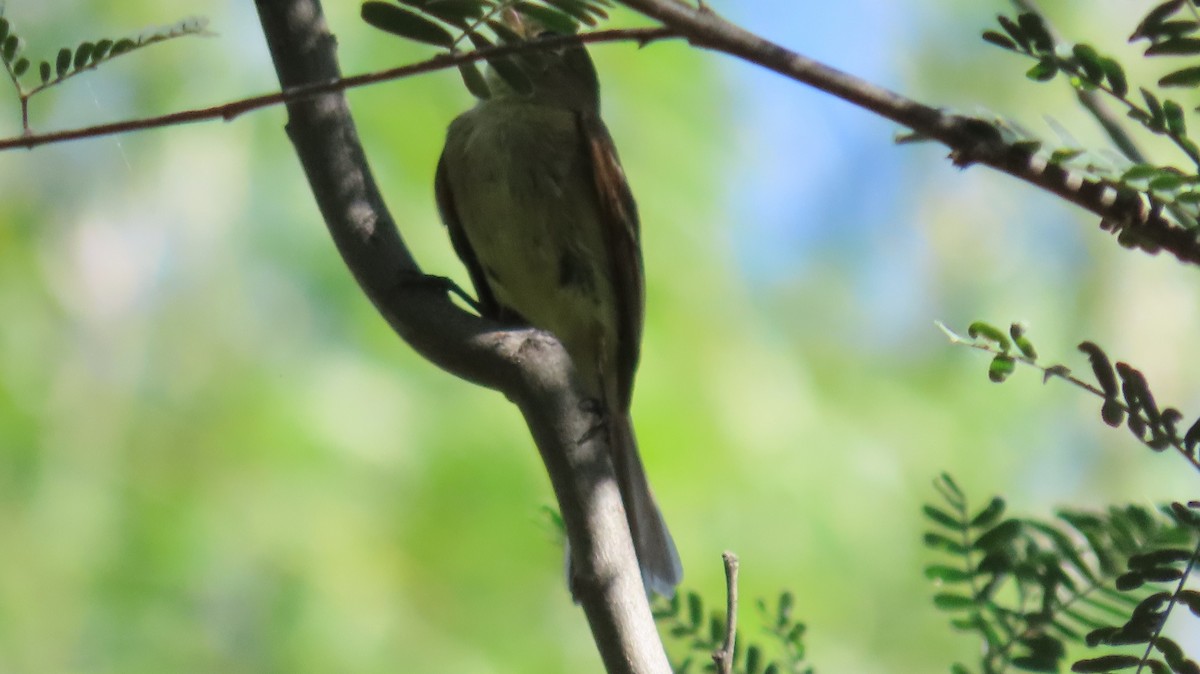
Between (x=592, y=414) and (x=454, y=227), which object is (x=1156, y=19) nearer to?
(x=592, y=414)

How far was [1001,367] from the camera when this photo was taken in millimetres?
1140

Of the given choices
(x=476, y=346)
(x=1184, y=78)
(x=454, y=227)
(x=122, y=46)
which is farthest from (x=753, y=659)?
(x=454, y=227)

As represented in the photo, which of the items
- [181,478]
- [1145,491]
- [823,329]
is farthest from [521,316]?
[1145,491]

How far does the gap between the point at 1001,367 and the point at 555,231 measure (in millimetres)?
1698

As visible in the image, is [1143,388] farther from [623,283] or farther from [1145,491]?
[1145,491]

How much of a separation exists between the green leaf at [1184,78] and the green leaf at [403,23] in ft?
2.10

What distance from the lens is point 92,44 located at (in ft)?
4.31

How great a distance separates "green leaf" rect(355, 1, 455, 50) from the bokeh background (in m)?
2.42

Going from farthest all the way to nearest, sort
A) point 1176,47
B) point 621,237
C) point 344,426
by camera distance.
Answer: point 344,426 < point 621,237 < point 1176,47

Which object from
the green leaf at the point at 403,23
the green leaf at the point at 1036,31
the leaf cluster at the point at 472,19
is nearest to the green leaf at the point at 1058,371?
the green leaf at the point at 1036,31

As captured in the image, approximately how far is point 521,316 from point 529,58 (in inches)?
57.4

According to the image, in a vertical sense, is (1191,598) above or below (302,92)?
below

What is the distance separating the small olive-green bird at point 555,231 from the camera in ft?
9.04

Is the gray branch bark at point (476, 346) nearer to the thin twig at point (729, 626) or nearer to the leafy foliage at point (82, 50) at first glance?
the thin twig at point (729, 626)
